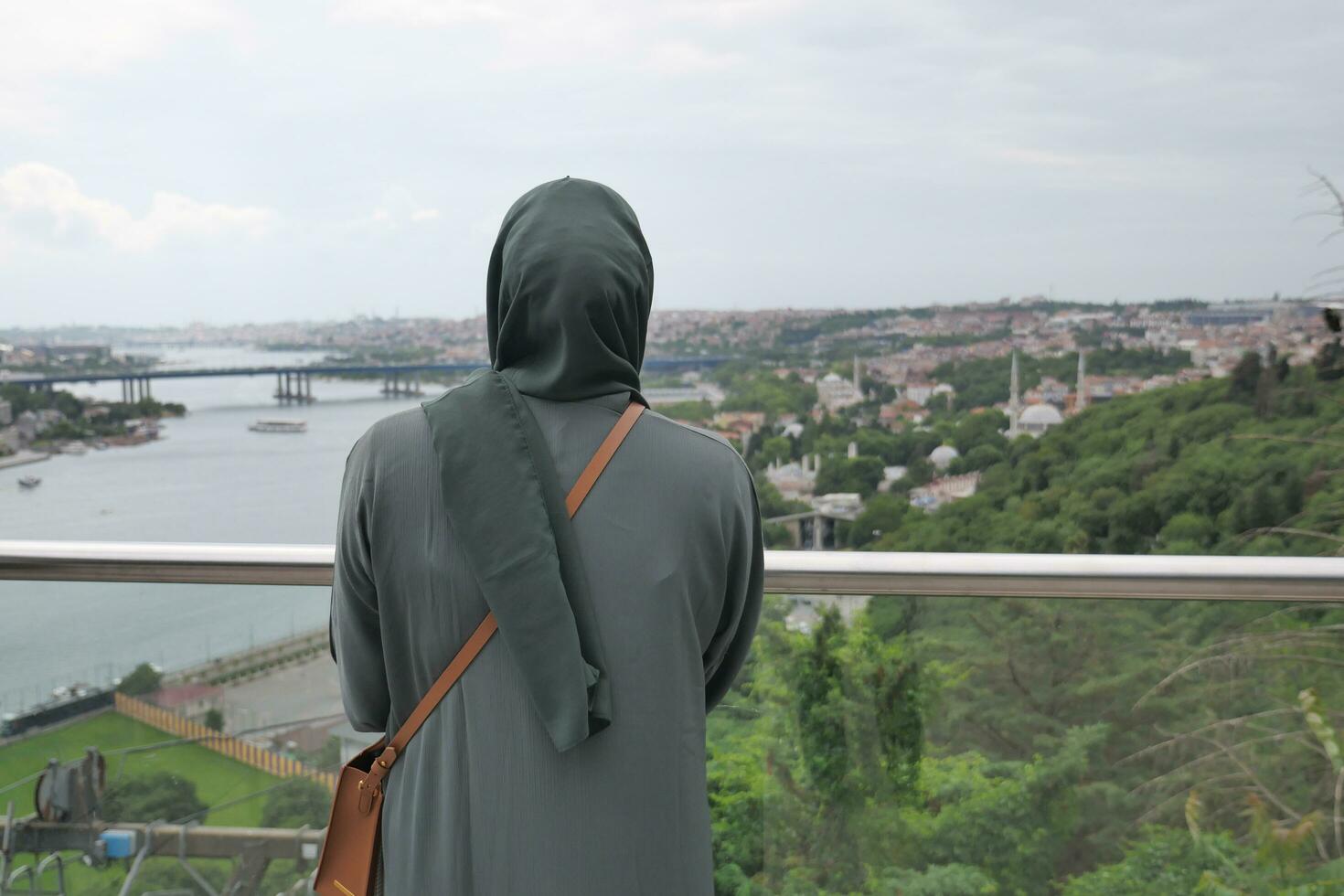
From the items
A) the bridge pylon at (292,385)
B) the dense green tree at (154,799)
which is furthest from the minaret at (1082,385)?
the dense green tree at (154,799)

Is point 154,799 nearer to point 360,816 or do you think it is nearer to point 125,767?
point 125,767

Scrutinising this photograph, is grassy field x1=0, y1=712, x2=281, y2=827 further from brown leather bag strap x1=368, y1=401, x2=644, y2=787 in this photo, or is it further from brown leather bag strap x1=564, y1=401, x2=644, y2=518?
brown leather bag strap x1=564, y1=401, x2=644, y2=518

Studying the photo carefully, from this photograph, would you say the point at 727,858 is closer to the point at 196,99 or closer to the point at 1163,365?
the point at 1163,365

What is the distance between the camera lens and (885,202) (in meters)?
7.21

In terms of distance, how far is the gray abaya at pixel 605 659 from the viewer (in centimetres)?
104

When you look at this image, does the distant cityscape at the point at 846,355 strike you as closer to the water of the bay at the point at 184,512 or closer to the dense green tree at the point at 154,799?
the water of the bay at the point at 184,512

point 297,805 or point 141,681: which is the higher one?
point 141,681

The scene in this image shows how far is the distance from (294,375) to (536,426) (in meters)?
3.68

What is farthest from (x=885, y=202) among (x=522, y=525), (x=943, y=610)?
(x=522, y=525)

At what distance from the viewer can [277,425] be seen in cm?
427

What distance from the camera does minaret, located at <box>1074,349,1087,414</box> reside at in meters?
5.23

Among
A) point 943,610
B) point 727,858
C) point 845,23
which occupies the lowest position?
point 727,858

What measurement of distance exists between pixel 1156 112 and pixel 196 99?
6.99 metres

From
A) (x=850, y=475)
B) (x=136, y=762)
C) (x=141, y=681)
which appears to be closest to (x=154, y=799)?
(x=136, y=762)
